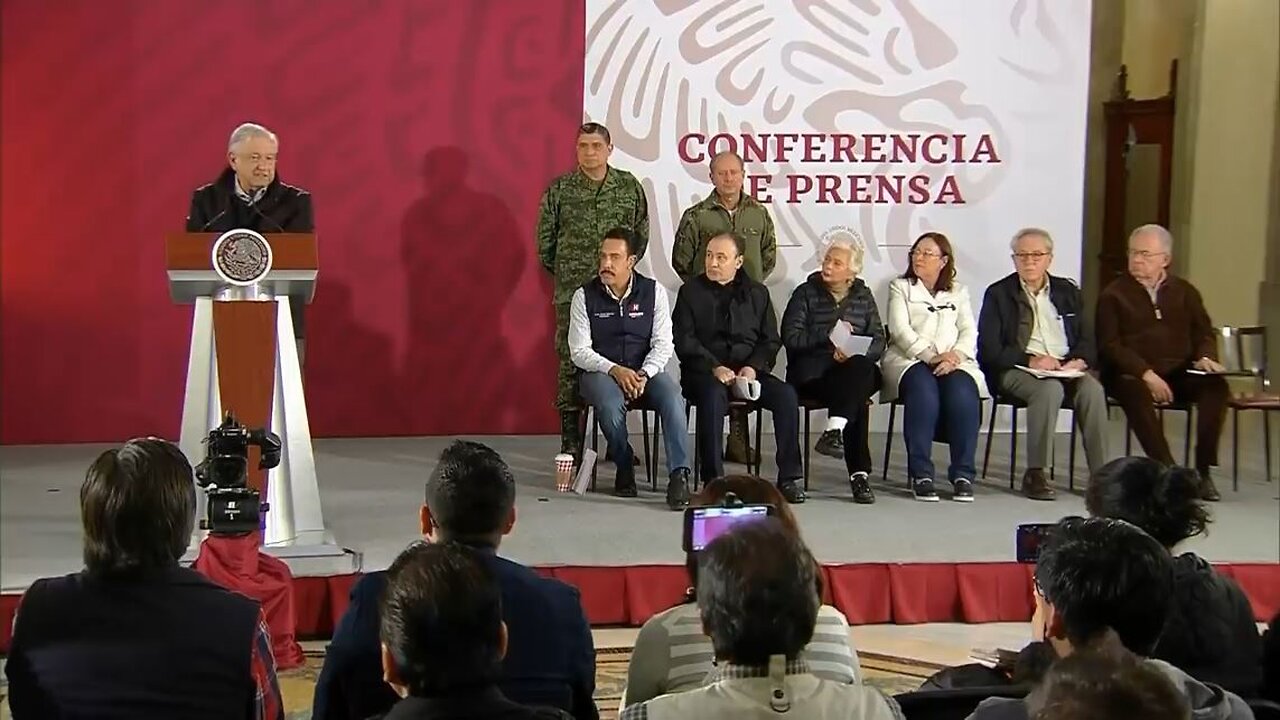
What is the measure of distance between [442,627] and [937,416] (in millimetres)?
3990

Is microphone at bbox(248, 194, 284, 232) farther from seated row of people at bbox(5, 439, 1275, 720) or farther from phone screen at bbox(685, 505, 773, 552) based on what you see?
phone screen at bbox(685, 505, 773, 552)

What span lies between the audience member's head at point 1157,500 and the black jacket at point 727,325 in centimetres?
267

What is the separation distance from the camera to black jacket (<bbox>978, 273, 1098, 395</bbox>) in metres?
5.48

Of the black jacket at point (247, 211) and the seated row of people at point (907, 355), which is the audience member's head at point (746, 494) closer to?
the black jacket at point (247, 211)

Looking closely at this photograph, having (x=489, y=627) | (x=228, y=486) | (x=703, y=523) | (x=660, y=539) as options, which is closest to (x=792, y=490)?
(x=660, y=539)

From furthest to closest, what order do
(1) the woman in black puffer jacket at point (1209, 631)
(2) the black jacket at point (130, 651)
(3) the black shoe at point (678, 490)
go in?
(3) the black shoe at point (678, 490), (1) the woman in black puffer jacket at point (1209, 631), (2) the black jacket at point (130, 651)

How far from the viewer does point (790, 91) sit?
259 inches

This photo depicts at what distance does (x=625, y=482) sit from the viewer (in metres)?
5.25

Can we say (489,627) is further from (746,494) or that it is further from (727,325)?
(727,325)

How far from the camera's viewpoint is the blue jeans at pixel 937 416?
5312 mm

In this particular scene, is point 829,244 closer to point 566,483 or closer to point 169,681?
point 566,483

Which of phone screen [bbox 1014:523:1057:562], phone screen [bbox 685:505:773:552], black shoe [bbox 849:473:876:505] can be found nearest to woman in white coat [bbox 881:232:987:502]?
black shoe [bbox 849:473:876:505]

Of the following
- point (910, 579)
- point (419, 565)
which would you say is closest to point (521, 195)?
point (910, 579)

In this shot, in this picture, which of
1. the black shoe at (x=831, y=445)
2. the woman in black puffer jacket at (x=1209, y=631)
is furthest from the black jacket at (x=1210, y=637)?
the black shoe at (x=831, y=445)
